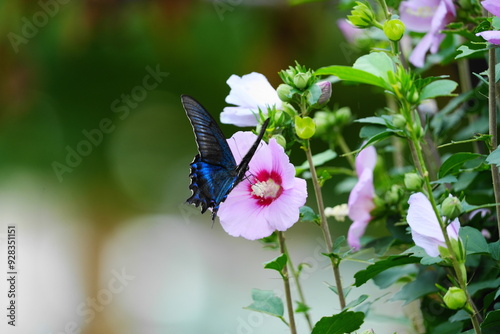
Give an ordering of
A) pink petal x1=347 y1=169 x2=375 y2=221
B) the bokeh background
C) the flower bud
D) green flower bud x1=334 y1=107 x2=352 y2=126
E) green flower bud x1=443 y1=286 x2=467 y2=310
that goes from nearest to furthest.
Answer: green flower bud x1=443 y1=286 x2=467 y2=310
the flower bud
pink petal x1=347 y1=169 x2=375 y2=221
green flower bud x1=334 y1=107 x2=352 y2=126
the bokeh background

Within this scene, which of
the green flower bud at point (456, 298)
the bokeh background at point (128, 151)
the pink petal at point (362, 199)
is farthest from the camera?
the bokeh background at point (128, 151)

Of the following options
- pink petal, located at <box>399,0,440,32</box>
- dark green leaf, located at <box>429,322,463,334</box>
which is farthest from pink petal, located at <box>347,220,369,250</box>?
pink petal, located at <box>399,0,440,32</box>

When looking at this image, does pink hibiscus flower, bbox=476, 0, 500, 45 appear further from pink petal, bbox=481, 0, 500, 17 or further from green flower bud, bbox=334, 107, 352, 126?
green flower bud, bbox=334, 107, 352, 126

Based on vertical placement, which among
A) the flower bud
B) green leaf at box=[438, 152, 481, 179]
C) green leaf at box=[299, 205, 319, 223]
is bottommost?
green leaf at box=[299, 205, 319, 223]

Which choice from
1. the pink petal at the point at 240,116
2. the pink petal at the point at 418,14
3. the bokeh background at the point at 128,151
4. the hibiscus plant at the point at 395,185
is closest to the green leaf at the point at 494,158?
the hibiscus plant at the point at 395,185

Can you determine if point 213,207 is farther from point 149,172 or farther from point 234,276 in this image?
point 149,172

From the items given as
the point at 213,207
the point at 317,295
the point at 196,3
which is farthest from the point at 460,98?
the point at 196,3

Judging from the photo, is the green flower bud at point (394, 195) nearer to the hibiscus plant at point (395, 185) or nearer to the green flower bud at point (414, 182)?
the hibiscus plant at point (395, 185)
